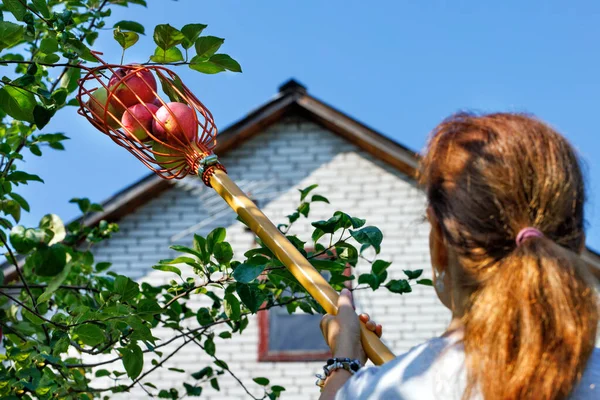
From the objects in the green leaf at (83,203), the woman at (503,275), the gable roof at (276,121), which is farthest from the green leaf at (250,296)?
the gable roof at (276,121)

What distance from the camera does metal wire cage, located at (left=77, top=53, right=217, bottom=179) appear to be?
5.96ft

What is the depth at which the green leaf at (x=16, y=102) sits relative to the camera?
1970mm

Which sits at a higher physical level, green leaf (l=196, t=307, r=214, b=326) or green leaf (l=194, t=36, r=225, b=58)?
green leaf (l=194, t=36, r=225, b=58)

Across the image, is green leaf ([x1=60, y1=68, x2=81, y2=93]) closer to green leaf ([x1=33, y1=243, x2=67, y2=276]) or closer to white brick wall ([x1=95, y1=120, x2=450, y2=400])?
green leaf ([x1=33, y1=243, x2=67, y2=276])

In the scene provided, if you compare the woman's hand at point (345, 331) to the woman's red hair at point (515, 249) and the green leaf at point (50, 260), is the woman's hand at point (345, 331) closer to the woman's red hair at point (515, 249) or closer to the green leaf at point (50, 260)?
the woman's red hair at point (515, 249)

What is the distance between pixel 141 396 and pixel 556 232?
21.8 feet

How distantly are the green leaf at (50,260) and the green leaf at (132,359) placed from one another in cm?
51

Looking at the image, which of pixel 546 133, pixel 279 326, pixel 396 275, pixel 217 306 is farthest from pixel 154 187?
pixel 546 133

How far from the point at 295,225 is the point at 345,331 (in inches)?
254

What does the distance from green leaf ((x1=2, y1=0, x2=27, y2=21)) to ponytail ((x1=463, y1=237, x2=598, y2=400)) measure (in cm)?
140

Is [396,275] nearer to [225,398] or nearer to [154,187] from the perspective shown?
[225,398]

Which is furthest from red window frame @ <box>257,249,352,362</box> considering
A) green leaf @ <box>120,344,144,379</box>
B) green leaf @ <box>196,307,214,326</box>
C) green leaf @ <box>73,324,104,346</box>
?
green leaf @ <box>73,324,104,346</box>

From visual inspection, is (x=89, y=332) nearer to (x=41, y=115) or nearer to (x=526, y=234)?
(x=41, y=115)

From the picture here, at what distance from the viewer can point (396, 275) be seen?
7.66m
